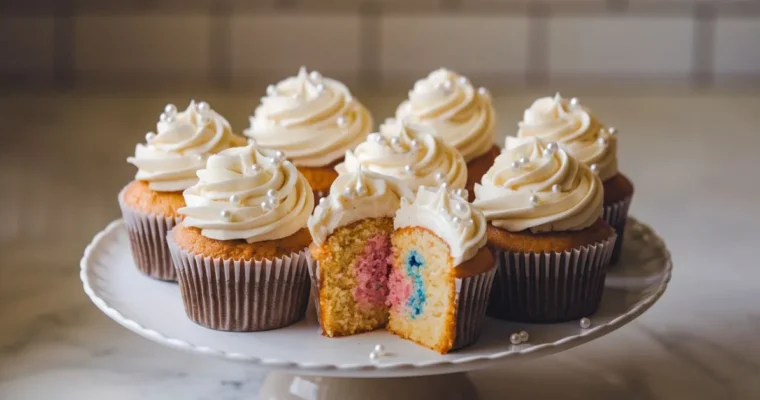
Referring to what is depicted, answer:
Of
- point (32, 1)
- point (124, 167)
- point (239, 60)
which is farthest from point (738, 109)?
point (32, 1)

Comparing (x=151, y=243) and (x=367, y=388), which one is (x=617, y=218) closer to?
(x=367, y=388)

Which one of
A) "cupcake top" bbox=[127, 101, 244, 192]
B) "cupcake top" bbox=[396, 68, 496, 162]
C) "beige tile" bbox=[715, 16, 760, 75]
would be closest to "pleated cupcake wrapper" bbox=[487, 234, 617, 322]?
"cupcake top" bbox=[396, 68, 496, 162]

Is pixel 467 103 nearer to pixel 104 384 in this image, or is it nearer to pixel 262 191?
pixel 262 191

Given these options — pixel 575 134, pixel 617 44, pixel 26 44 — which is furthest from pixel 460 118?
pixel 26 44

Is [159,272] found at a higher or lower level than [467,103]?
lower

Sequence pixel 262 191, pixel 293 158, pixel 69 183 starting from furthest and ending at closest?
pixel 69 183 → pixel 293 158 → pixel 262 191

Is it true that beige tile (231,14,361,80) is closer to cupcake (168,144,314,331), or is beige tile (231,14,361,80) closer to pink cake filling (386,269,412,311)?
cupcake (168,144,314,331)

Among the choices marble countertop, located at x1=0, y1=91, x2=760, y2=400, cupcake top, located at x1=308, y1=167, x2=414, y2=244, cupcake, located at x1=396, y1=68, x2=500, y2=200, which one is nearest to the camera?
cupcake top, located at x1=308, y1=167, x2=414, y2=244
